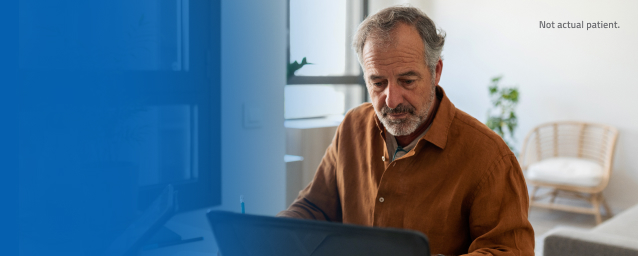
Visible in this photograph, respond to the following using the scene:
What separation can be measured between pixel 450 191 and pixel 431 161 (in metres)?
0.09

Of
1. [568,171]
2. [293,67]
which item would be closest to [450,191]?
[293,67]

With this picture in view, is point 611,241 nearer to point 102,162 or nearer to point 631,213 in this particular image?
point 631,213

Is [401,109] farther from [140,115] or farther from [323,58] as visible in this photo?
[323,58]

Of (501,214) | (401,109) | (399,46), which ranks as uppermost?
(399,46)

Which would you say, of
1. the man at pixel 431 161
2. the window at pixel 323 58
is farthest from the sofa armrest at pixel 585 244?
the window at pixel 323 58

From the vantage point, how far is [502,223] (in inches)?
42.4

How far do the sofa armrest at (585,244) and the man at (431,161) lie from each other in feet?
2.89

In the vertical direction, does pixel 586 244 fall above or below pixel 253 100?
below

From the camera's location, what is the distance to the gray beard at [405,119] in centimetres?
121

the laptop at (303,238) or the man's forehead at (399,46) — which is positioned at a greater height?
the man's forehead at (399,46)

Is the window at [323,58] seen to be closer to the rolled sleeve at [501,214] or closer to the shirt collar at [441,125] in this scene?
the shirt collar at [441,125]

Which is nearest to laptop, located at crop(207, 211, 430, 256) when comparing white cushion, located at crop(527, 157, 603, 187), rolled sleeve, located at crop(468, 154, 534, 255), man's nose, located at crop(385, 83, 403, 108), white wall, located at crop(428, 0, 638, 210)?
rolled sleeve, located at crop(468, 154, 534, 255)

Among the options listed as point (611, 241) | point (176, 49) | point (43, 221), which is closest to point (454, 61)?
point (611, 241)

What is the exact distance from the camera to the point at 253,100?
2168 millimetres
